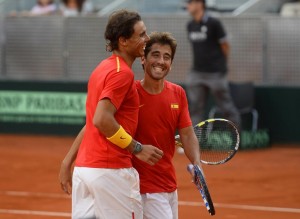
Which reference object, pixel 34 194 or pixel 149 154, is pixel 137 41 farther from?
pixel 34 194

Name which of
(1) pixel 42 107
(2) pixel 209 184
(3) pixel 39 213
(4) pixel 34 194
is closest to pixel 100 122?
(3) pixel 39 213

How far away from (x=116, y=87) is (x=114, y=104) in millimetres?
106

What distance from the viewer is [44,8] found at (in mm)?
18797

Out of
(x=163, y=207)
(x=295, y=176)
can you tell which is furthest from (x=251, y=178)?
(x=163, y=207)

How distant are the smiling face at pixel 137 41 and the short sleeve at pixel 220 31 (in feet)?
28.1

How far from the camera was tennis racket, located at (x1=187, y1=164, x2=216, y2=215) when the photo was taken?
5890mm

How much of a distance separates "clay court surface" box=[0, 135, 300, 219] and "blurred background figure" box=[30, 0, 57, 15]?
11.2 ft

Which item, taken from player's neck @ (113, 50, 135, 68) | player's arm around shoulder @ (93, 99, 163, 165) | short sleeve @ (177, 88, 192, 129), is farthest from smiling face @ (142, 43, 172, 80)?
player's arm around shoulder @ (93, 99, 163, 165)

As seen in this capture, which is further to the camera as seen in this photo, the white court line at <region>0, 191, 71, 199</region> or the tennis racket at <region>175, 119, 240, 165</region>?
the white court line at <region>0, 191, 71, 199</region>

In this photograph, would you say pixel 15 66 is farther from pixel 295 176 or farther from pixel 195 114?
pixel 295 176

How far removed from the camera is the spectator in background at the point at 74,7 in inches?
720

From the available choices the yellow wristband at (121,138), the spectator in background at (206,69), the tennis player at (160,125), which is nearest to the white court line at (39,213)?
the tennis player at (160,125)

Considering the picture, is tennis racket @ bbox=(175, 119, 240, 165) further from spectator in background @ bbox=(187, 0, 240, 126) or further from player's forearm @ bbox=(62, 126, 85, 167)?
spectator in background @ bbox=(187, 0, 240, 126)

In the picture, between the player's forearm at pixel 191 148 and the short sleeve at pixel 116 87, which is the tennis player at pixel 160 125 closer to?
the player's forearm at pixel 191 148
